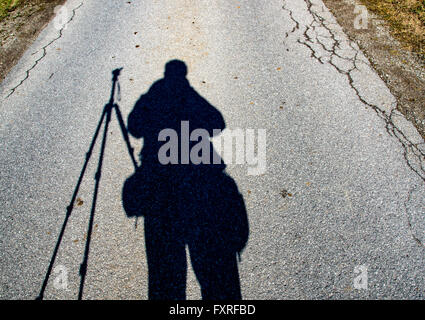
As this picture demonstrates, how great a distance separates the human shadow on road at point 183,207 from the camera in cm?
262

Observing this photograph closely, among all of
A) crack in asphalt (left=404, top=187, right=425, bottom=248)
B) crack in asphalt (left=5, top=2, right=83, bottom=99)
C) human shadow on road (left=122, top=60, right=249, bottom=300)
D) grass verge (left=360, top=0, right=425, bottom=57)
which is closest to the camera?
human shadow on road (left=122, top=60, right=249, bottom=300)

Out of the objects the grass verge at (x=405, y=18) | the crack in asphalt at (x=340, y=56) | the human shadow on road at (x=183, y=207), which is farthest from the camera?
the grass verge at (x=405, y=18)

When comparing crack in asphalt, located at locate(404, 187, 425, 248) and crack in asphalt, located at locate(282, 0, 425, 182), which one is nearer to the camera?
crack in asphalt, located at locate(404, 187, 425, 248)

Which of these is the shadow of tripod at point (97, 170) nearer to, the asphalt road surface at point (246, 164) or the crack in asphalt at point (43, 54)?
the asphalt road surface at point (246, 164)

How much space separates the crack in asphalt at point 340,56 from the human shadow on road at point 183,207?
2.36m

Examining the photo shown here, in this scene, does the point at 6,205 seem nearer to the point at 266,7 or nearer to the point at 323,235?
the point at 323,235

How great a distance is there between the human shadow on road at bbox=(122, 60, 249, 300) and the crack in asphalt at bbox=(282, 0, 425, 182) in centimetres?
236

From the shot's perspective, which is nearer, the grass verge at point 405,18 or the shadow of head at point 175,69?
the shadow of head at point 175,69

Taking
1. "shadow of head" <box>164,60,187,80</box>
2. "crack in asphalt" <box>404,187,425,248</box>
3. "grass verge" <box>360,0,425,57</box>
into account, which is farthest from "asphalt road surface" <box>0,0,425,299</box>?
"grass verge" <box>360,0,425,57</box>

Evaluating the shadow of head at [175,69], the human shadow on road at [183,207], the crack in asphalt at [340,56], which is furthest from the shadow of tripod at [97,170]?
the crack in asphalt at [340,56]

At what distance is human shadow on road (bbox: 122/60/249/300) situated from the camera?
2617 millimetres

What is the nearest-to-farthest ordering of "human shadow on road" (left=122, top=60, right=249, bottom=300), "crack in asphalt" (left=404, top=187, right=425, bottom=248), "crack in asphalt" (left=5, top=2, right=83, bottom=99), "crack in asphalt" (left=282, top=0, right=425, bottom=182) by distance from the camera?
"human shadow on road" (left=122, top=60, right=249, bottom=300)
"crack in asphalt" (left=404, top=187, right=425, bottom=248)
"crack in asphalt" (left=282, top=0, right=425, bottom=182)
"crack in asphalt" (left=5, top=2, right=83, bottom=99)

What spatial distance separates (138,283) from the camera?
8.55 feet

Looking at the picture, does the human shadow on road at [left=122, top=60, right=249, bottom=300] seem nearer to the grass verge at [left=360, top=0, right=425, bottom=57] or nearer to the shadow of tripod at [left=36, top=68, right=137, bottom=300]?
the shadow of tripod at [left=36, top=68, right=137, bottom=300]
